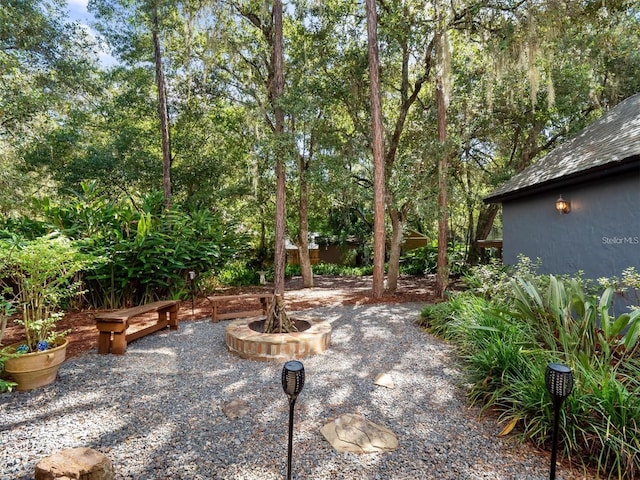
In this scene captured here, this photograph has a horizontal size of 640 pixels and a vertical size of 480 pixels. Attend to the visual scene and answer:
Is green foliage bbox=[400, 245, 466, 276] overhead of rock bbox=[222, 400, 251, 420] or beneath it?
overhead

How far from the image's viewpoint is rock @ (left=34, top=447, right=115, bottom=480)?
5.37 ft

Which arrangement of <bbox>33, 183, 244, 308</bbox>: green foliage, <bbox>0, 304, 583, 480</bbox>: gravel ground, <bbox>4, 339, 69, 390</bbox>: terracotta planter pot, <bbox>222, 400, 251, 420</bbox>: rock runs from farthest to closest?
<bbox>33, 183, 244, 308</bbox>: green foliage
<bbox>4, 339, 69, 390</bbox>: terracotta planter pot
<bbox>222, 400, 251, 420</bbox>: rock
<bbox>0, 304, 583, 480</bbox>: gravel ground

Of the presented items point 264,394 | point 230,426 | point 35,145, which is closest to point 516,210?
point 264,394

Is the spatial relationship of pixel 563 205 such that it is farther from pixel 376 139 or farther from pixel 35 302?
pixel 35 302

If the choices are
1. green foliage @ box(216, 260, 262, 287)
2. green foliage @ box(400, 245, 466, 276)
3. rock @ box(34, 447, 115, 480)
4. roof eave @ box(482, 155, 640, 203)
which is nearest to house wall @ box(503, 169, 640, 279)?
roof eave @ box(482, 155, 640, 203)

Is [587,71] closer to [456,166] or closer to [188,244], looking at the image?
[456,166]

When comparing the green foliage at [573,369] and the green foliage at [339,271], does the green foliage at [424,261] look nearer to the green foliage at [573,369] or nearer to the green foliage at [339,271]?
the green foliage at [339,271]

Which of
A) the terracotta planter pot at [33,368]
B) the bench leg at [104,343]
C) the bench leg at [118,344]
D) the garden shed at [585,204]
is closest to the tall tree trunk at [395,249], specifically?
the garden shed at [585,204]

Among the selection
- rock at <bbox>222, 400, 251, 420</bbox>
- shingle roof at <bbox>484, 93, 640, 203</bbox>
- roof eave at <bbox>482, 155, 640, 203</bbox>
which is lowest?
rock at <bbox>222, 400, 251, 420</bbox>

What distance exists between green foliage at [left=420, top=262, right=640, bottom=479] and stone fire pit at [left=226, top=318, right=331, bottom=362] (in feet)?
5.89

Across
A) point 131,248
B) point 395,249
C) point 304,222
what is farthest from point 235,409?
point 304,222

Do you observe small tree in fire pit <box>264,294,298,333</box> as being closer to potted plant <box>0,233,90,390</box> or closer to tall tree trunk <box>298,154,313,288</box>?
potted plant <box>0,233,90,390</box>

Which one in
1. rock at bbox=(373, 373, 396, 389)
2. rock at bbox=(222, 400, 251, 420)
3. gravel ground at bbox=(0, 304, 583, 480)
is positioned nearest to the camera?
gravel ground at bbox=(0, 304, 583, 480)

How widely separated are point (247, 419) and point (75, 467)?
1.17m
